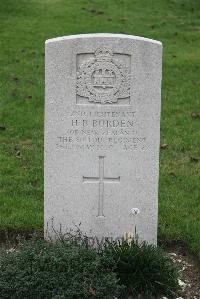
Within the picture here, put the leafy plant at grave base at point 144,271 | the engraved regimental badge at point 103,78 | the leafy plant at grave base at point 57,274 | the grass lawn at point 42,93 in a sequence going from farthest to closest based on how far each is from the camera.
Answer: the grass lawn at point 42,93 → the engraved regimental badge at point 103,78 → the leafy plant at grave base at point 144,271 → the leafy plant at grave base at point 57,274

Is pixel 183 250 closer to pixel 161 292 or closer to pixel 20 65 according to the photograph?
pixel 161 292

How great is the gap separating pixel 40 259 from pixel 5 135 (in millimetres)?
4083

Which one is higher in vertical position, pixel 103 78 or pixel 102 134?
pixel 103 78

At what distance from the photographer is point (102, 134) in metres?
5.61

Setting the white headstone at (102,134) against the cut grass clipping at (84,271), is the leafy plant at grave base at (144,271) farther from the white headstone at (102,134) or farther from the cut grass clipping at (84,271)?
the white headstone at (102,134)

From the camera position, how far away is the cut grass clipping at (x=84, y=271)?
4926 millimetres

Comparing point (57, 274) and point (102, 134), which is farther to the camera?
point (102, 134)

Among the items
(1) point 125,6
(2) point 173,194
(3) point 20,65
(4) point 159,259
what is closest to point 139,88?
(4) point 159,259

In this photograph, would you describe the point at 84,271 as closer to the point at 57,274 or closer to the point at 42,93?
the point at 57,274

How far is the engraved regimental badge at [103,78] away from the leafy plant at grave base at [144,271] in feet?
4.07

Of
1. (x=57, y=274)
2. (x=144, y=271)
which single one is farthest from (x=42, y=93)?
(x=57, y=274)

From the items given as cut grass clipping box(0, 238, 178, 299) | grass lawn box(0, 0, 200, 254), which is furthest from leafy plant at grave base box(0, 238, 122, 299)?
grass lawn box(0, 0, 200, 254)

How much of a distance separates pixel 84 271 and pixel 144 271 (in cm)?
53

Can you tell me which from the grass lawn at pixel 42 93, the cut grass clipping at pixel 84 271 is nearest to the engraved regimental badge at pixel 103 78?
the cut grass clipping at pixel 84 271
